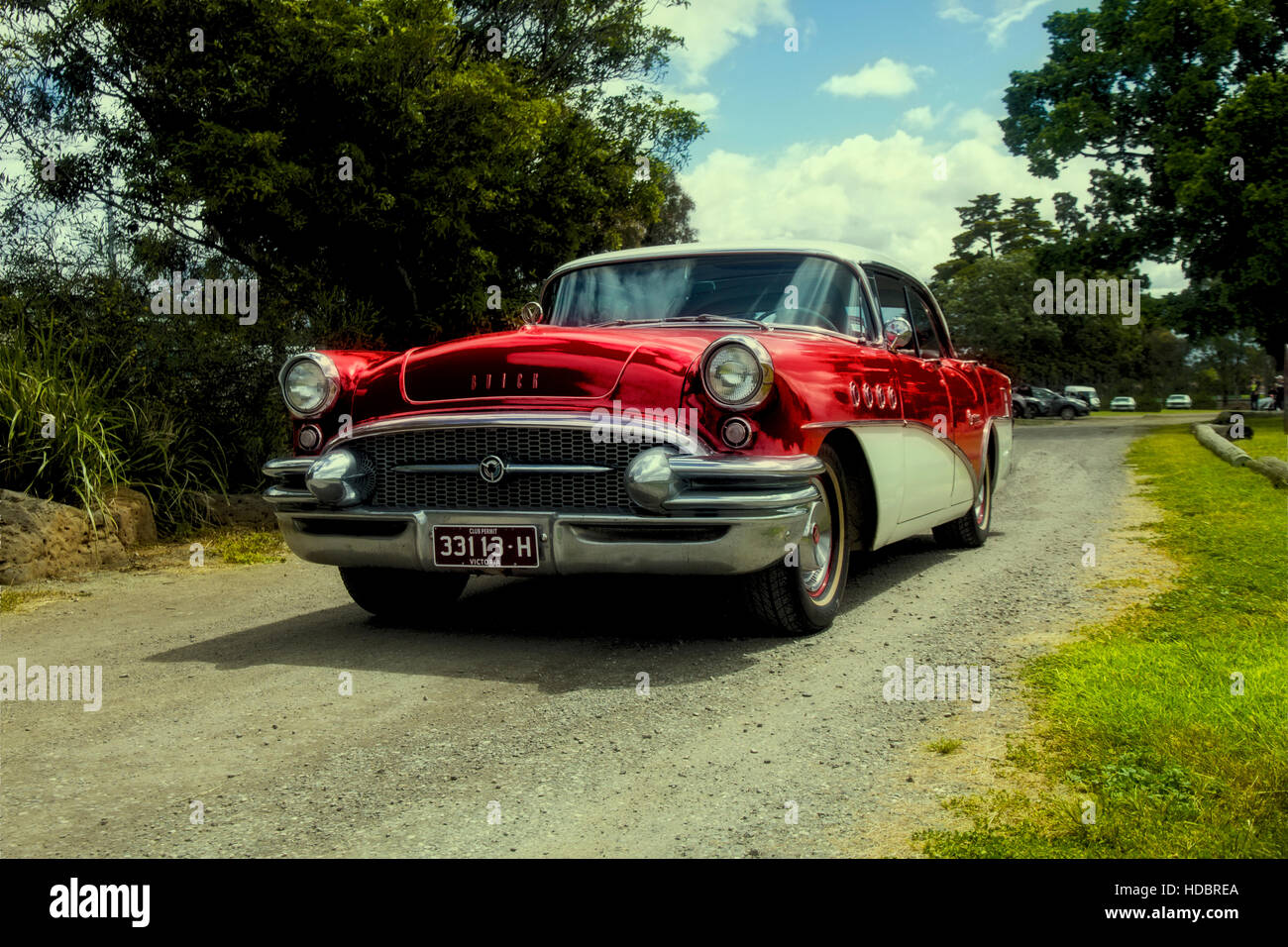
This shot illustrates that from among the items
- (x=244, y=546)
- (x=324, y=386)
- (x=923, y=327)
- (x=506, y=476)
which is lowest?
(x=244, y=546)

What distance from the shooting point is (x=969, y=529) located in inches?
298

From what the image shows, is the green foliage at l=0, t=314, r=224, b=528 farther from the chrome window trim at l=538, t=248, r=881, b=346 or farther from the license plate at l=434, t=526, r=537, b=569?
the license plate at l=434, t=526, r=537, b=569

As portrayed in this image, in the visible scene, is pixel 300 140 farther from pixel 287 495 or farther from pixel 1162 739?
pixel 1162 739

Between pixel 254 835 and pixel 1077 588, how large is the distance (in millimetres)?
4407

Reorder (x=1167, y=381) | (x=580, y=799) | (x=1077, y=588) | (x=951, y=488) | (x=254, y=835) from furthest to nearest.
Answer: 1. (x=1167, y=381)
2. (x=951, y=488)
3. (x=1077, y=588)
4. (x=580, y=799)
5. (x=254, y=835)

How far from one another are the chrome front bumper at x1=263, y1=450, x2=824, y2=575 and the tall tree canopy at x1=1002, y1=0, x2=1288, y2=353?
24601 millimetres

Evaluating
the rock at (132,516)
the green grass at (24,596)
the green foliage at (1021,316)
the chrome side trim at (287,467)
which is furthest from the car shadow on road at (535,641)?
the green foliage at (1021,316)

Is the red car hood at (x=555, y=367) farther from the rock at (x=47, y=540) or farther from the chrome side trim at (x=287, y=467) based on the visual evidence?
the rock at (x=47, y=540)

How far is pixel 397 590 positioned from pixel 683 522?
1739 mm

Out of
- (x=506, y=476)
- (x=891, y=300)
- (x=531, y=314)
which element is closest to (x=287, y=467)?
(x=506, y=476)

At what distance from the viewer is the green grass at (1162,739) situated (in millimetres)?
2656

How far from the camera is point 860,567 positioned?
6.81 m

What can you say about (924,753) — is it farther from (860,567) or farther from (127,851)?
(860,567)
